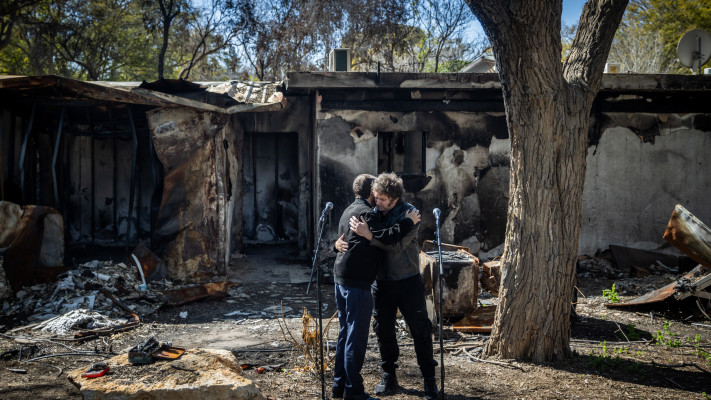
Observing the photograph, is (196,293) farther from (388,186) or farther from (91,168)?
(91,168)

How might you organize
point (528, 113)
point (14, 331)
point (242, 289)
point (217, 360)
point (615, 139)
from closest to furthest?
point (217, 360), point (528, 113), point (14, 331), point (242, 289), point (615, 139)

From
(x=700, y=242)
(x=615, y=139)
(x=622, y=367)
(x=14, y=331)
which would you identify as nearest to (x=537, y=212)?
(x=622, y=367)

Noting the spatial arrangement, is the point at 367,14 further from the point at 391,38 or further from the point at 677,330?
the point at 677,330

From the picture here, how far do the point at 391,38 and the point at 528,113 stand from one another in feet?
50.1

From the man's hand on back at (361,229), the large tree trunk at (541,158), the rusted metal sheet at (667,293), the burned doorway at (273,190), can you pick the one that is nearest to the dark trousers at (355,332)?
the man's hand on back at (361,229)

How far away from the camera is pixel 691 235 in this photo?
6617 millimetres

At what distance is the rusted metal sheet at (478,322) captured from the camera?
6.24 metres

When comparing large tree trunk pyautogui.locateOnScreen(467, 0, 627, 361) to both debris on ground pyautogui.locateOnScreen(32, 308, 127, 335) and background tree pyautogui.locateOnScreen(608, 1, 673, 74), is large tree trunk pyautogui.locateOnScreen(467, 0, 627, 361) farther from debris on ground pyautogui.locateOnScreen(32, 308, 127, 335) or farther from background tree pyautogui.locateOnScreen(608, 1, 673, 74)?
background tree pyautogui.locateOnScreen(608, 1, 673, 74)

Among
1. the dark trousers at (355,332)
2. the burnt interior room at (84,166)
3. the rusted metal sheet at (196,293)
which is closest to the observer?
the dark trousers at (355,332)

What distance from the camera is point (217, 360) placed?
14.2 ft

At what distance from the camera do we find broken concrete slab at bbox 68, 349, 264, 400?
12.3 ft

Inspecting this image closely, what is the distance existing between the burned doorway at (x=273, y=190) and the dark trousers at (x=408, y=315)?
7849 mm

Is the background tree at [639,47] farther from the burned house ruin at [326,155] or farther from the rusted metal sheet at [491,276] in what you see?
the rusted metal sheet at [491,276]

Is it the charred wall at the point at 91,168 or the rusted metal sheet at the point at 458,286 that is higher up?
the charred wall at the point at 91,168
